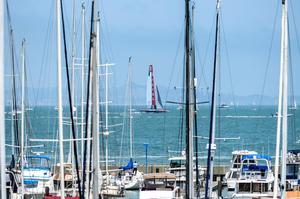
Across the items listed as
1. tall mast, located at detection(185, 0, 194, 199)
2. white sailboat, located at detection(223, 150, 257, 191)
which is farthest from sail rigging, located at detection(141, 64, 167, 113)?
tall mast, located at detection(185, 0, 194, 199)

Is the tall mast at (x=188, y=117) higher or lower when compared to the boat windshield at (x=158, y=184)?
higher

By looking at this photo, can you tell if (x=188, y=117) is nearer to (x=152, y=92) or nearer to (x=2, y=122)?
(x=2, y=122)

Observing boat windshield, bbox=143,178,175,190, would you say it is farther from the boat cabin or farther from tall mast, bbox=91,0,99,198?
tall mast, bbox=91,0,99,198

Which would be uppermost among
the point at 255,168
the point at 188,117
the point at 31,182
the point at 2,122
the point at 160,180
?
the point at 188,117

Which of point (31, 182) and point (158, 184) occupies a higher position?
point (31, 182)

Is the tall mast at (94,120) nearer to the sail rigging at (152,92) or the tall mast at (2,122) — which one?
the tall mast at (2,122)

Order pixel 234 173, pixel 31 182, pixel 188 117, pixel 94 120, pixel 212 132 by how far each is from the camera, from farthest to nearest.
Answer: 1. pixel 234 173
2. pixel 31 182
3. pixel 212 132
4. pixel 188 117
5. pixel 94 120

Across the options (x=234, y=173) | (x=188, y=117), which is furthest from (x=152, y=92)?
(x=188, y=117)

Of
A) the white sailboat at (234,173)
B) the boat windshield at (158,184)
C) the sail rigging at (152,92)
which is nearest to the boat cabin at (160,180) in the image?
the boat windshield at (158,184)

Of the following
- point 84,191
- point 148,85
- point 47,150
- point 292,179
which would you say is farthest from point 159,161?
point 148,85

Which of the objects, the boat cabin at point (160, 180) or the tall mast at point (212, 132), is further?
the boat cabin at point (160, 180)

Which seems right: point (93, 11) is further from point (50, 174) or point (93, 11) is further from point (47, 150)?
point (47, 150)

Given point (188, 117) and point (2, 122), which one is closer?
point (2, 122)

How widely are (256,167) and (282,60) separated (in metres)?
15.2
